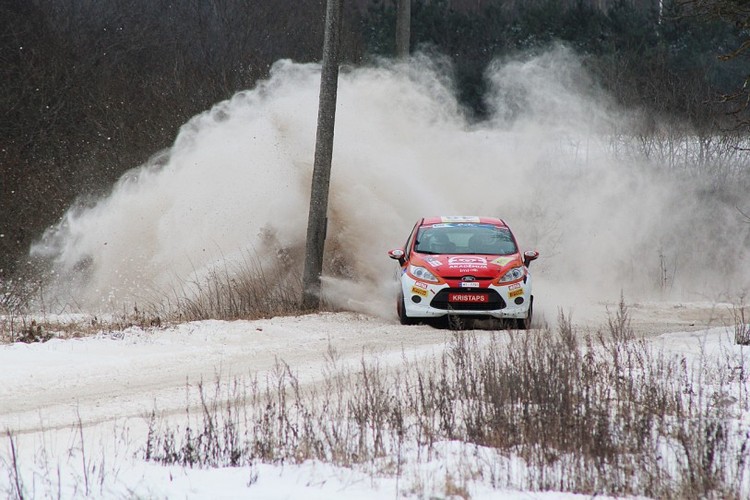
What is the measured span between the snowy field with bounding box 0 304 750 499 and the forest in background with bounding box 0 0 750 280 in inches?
458

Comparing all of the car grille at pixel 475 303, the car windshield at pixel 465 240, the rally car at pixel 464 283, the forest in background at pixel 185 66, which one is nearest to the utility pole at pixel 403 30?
the forest in background at pixel 185 66

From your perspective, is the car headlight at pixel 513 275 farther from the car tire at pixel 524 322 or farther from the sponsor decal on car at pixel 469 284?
the car tire at pixel 524 322

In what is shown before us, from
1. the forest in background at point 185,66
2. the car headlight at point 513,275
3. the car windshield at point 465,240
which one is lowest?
Result: the car headlight at point 513,275

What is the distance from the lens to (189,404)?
9.46 m

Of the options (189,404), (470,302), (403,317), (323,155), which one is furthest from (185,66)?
(189,404)

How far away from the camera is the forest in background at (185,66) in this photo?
27.1 meters

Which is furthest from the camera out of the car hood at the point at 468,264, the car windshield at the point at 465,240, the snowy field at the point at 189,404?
the car windshield at the point at 465,240

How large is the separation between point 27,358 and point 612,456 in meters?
7.00

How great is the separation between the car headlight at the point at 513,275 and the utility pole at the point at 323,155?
358 cm

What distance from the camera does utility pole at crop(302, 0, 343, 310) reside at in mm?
16672

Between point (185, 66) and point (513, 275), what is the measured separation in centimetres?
1971

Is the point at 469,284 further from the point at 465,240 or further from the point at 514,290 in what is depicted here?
the point at 465,240

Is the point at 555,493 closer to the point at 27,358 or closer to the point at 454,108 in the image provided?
the point at 27,358

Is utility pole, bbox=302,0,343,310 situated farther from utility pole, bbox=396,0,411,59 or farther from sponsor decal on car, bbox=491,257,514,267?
utility pole, bbox=396,0,411,59
